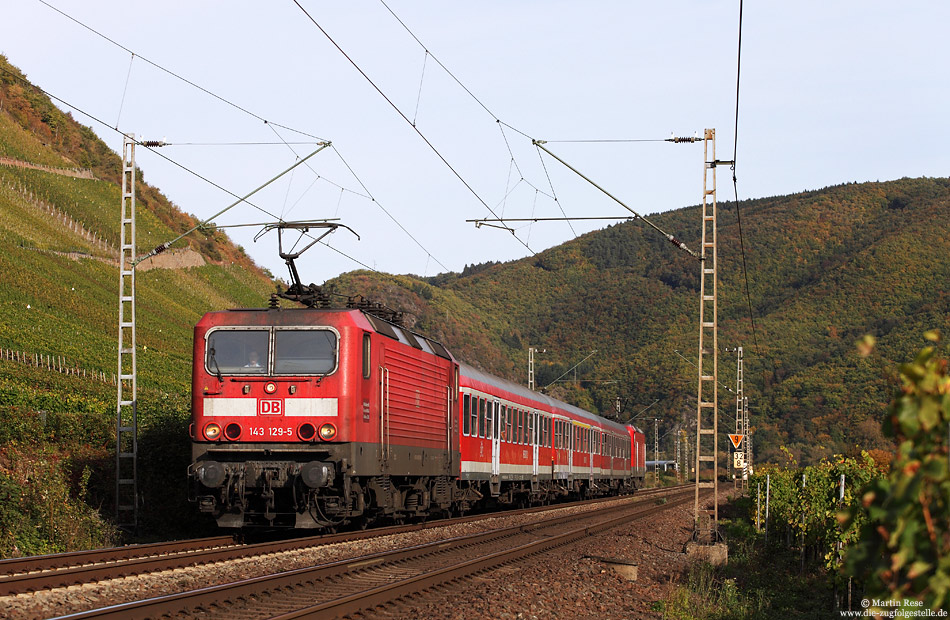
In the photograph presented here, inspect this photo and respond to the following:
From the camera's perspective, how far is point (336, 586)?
11.9m

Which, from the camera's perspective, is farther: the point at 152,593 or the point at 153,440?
the point at 153,440

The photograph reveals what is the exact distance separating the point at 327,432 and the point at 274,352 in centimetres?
163

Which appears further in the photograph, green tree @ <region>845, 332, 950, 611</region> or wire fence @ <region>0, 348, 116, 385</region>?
wire fence @ <region>0, 348, 116, 385</region>

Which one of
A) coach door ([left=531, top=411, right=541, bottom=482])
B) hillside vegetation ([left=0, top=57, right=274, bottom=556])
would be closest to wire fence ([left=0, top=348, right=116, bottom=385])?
hillside vegetation ([left=0, top=57, right=274, bottom=556])

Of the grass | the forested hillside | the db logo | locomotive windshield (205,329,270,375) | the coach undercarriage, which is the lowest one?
the grass

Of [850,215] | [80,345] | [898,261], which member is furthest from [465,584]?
[850,215]

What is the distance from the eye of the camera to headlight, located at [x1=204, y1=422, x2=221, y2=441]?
51.0 ft

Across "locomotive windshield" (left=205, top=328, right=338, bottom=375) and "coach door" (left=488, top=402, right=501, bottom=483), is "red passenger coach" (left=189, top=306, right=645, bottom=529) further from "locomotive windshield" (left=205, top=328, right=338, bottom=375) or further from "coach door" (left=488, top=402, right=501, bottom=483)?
"coach door" (left=488, top=402, right=501, bottom=483)

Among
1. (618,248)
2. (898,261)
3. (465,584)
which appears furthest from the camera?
(618,248)

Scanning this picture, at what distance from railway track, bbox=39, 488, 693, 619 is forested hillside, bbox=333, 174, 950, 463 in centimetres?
5887

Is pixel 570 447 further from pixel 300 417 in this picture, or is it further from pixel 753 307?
pixel 753 307

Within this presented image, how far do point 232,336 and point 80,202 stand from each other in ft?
219

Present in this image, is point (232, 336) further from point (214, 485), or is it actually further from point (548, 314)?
point (548, 314)

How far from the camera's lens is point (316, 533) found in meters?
18.7
